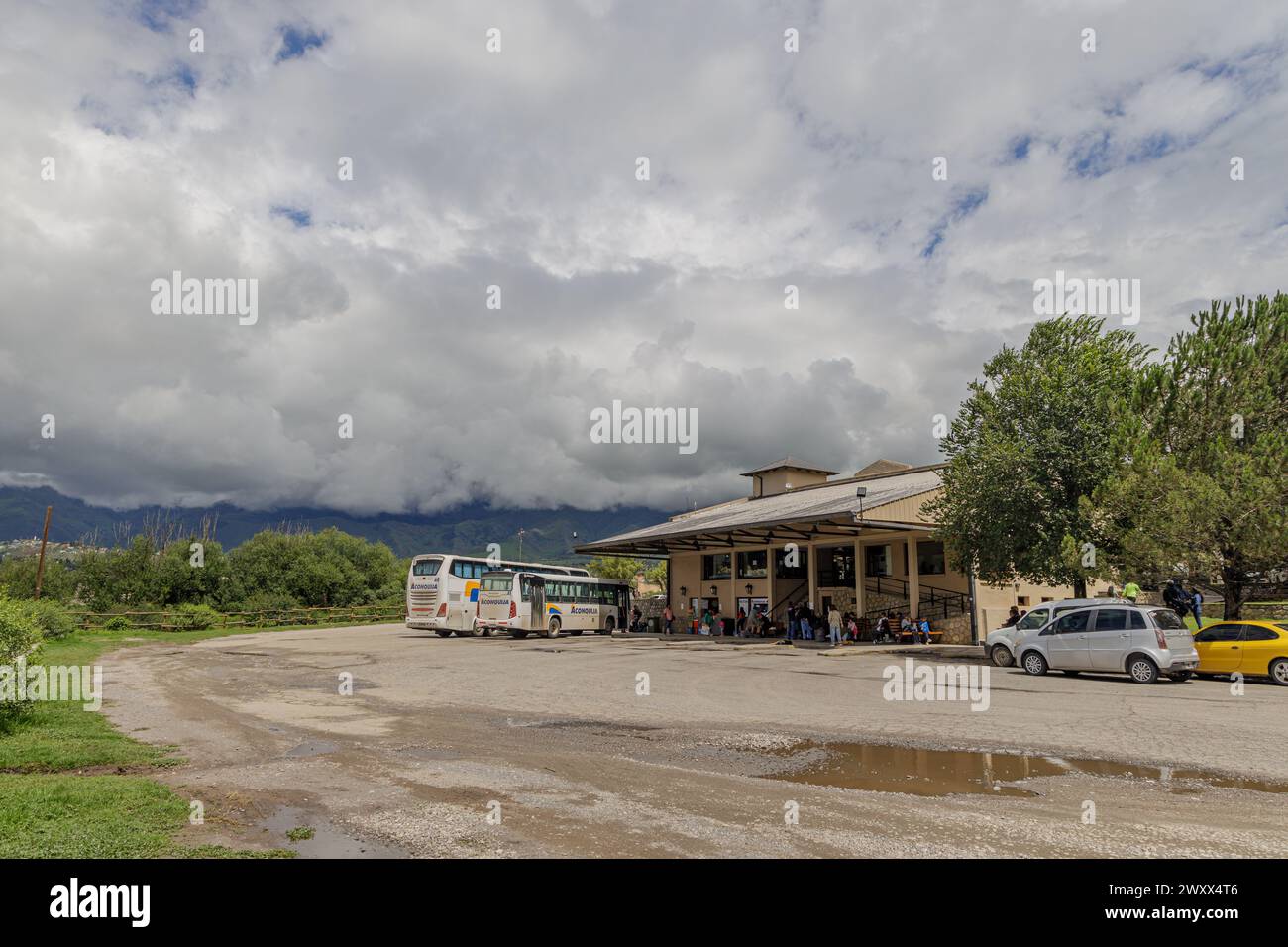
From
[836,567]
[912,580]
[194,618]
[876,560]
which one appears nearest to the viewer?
[912,580]

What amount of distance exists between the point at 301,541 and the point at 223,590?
1615cm

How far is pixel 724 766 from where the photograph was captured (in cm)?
885

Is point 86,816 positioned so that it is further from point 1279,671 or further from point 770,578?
point 770,578

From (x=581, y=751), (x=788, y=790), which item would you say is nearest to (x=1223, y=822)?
(x=788, y=790)

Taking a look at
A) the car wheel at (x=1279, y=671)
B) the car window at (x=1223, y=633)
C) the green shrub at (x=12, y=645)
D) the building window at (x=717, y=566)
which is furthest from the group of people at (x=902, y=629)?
the green shrub at (x=12, y=645)

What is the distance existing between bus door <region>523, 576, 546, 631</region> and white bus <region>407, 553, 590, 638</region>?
1.52m

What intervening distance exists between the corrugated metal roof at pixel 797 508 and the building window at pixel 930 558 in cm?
268

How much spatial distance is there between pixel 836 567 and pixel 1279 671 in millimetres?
24619

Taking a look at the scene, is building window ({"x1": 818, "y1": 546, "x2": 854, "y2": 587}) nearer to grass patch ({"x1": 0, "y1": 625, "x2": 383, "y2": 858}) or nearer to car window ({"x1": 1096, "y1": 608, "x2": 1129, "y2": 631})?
car window ({"x1": 1096, "y1": 608, "x2": 1129, "y2": 631})

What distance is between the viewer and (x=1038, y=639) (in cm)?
1898

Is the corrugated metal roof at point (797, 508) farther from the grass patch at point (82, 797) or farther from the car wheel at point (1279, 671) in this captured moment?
the grass patch at point (82, 797)

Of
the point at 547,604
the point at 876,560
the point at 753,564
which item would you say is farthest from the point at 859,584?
the point at 547,604

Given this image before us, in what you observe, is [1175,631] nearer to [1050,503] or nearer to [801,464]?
[1050,503]

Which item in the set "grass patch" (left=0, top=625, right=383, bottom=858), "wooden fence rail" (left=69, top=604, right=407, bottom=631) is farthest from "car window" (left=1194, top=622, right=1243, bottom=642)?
"wooden fence rail" (left=69, top=604, right=407, bottom=631)
